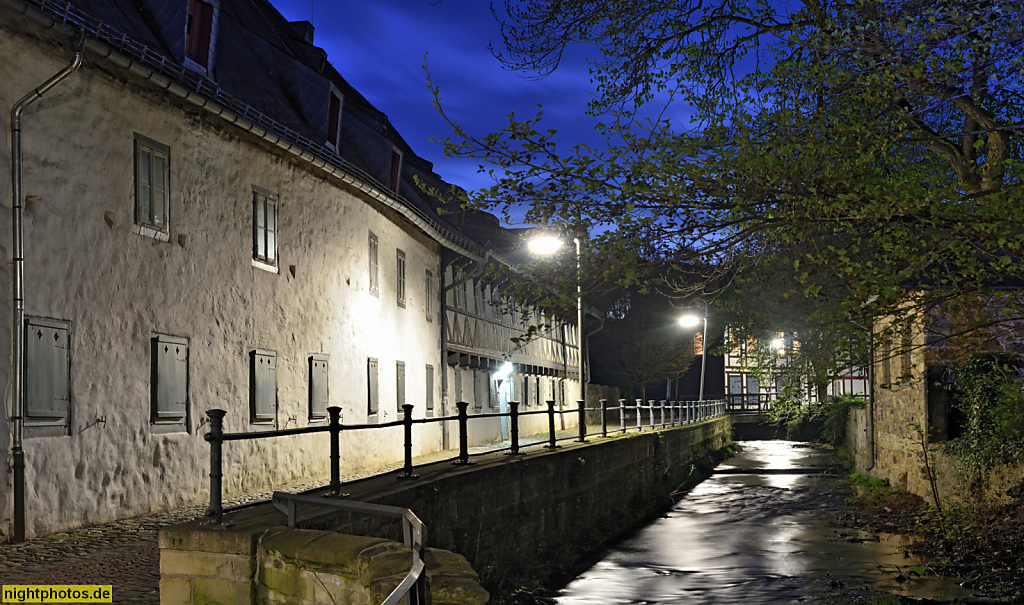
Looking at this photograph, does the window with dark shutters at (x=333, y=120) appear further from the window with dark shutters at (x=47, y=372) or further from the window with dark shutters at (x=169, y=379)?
the window with dark shutters at (x=47, y=372)

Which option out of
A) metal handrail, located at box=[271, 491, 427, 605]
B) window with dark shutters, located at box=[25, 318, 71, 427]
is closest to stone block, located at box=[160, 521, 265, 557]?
metal handrail, located at box=[271, 491, 427, 605]

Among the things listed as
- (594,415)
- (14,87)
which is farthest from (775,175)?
(594,415)

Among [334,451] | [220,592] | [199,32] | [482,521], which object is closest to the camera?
[220,592]

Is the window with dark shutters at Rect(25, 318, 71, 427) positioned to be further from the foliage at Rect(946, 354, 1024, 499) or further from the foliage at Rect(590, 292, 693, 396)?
the foliage at Rect(590, 292, 693, 396)

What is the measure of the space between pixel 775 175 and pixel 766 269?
276cm

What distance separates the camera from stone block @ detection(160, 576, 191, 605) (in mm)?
6449

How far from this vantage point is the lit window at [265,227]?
46.5 ft

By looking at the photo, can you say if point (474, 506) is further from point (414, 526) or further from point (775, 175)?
point (414, 526)

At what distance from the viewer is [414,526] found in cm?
486

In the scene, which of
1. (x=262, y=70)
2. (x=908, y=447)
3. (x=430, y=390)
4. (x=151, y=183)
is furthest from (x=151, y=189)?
(x=908, y=447)

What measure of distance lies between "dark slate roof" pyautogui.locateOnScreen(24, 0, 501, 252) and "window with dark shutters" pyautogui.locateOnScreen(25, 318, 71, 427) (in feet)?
9.52

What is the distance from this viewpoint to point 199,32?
1391 centimetres

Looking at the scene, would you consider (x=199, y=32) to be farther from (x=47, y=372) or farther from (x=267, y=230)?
(x=47, y=372)

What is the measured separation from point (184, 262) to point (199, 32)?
11.9ft
